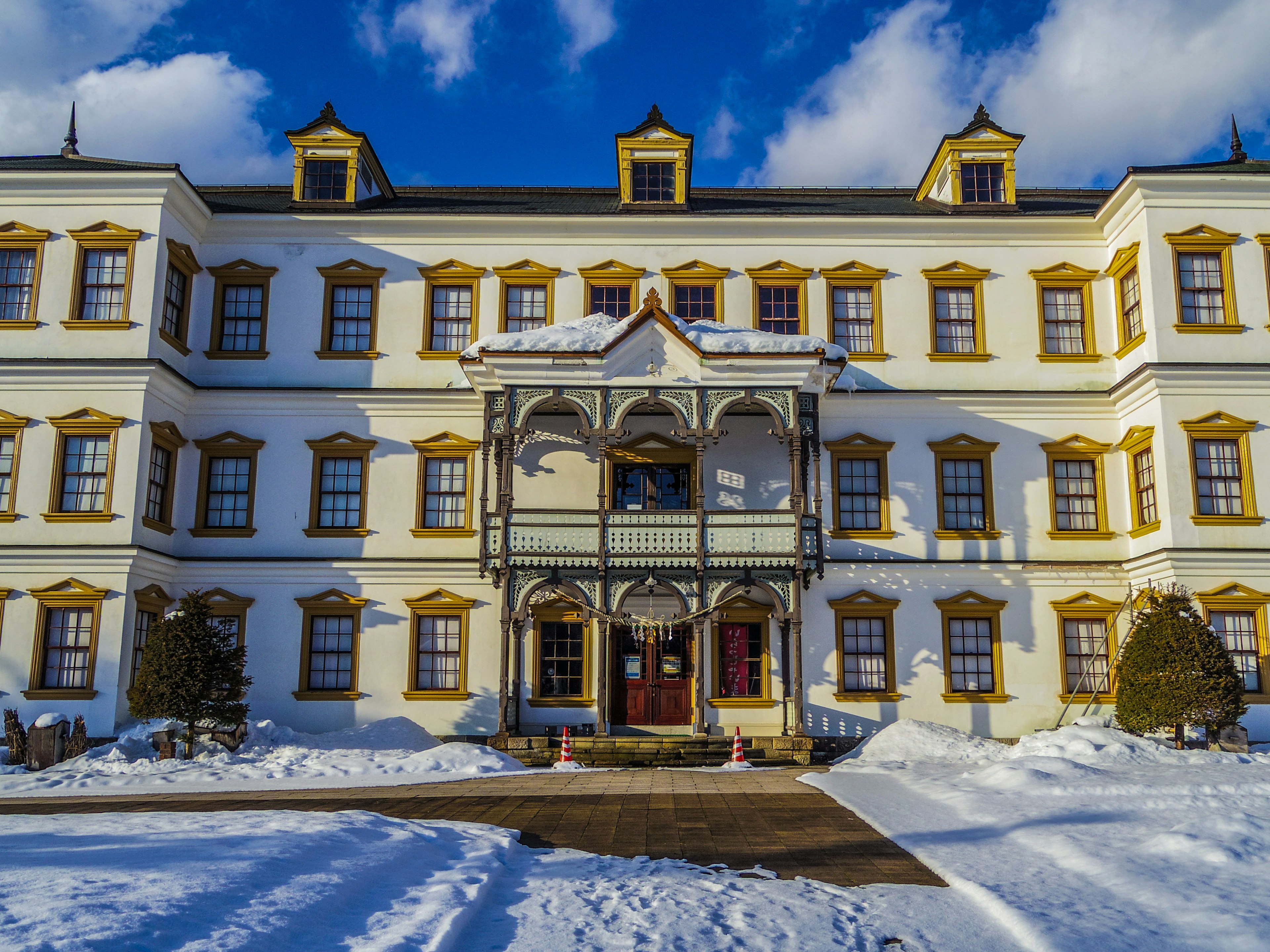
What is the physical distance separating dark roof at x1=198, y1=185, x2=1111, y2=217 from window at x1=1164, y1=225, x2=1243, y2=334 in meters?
2.57

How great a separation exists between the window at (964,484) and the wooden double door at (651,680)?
6.38m

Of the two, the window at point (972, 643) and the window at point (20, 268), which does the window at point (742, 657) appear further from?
the window at point (20, 268)

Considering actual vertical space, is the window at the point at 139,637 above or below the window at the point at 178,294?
below

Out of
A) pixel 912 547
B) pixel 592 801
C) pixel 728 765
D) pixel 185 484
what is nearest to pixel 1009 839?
pixel 592 801

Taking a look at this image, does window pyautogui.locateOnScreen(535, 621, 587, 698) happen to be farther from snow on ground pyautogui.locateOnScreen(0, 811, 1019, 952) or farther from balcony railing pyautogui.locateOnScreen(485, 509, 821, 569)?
snow on ground pyautogui.locateOnScreen(0, 811, 1019, 952)

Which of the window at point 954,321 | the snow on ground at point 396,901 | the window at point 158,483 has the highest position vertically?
the window at point 954,321

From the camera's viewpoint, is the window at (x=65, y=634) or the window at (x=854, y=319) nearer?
the window at (x=65, y=634)

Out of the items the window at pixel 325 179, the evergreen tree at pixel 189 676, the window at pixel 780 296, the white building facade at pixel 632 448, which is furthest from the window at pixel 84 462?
the window at pixel 780 296

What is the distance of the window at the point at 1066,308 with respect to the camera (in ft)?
79.2

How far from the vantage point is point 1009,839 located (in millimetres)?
9883

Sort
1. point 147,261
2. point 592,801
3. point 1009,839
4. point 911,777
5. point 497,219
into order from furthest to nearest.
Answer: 1. point 497,219
2. point 147,261
3. point 911,777
4. point 592,801
5. point 1009,839

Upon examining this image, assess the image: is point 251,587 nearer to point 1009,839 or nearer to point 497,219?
point 497,219

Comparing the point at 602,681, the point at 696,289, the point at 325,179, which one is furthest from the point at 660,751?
the point at 325,179

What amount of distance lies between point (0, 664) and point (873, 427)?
18.7 metres
